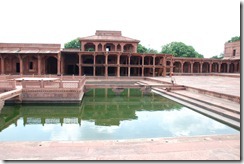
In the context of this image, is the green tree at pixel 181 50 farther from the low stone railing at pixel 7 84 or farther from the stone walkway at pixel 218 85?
the low stone railing at pixel 7 84

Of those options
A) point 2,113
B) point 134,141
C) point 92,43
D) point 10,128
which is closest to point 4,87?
point 2,113

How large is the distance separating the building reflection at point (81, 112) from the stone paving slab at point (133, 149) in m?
4.01

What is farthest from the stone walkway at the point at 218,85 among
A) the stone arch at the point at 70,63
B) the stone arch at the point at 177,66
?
the stone arch at the point at 177,66

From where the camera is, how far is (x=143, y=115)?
11414 millimetres

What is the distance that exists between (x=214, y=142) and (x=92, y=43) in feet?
101

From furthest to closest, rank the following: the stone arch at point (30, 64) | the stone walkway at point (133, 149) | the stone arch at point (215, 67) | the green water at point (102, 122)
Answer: the stone arch at point (215, 67), the stone arch at point (30, 64), the green water at point (102, 122), the stone walkway at point (133, 149)

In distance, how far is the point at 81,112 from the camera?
39.5 ft

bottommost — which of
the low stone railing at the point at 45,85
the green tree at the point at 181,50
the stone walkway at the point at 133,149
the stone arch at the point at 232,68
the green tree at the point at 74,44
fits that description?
the stone walkway at the point at 133,149

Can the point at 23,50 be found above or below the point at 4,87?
above

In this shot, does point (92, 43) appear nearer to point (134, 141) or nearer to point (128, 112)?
point (128, 112)

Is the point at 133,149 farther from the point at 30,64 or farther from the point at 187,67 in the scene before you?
the point at 187,67

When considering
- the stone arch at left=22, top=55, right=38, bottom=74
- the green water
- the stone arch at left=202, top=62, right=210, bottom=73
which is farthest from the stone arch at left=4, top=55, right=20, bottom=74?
the stone arch at left=202, top=62, right=210, bottom=73

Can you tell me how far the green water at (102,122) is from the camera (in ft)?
26.6

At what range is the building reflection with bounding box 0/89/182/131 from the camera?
10361 mm
